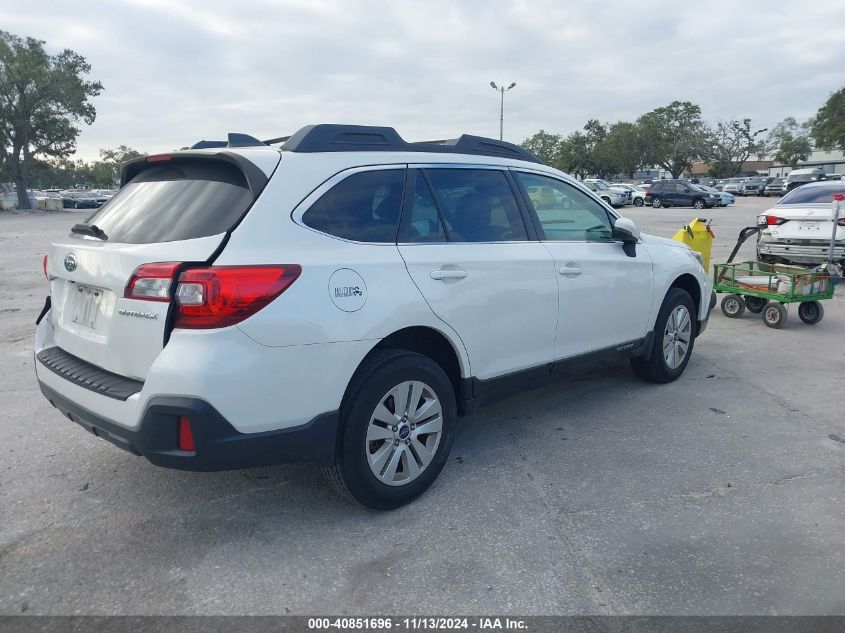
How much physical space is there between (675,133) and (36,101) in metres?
64.2

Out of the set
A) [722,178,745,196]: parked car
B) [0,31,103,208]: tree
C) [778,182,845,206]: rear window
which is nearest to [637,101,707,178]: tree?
[722,178,745,196]: parked car

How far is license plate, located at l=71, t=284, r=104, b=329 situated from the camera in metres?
3.10

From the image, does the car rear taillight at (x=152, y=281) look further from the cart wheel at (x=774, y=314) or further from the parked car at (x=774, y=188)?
the parked car at (x=774, y=188)

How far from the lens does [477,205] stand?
12.8ft

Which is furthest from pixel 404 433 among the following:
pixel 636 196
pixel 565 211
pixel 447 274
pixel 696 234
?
pixel 636 196

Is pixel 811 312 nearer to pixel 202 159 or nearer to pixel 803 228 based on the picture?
pixel 803 228

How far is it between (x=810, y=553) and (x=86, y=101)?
51265 millimetres

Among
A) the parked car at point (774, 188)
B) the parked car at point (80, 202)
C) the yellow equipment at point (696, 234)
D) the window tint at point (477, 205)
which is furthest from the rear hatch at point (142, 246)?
the parked car at point (80, 202)

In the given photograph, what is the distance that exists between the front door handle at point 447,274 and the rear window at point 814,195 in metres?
8.95

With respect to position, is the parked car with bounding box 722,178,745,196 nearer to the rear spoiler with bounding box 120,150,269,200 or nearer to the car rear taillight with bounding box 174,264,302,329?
the rear spoiler with bounding box 120,150,269,200

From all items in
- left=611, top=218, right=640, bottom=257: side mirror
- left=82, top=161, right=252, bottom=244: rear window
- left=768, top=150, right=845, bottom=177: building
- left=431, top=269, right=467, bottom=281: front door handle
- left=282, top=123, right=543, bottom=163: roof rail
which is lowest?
left=431, top=269, right=467, bottom=281: front door handle

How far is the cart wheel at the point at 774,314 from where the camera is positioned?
750 cm

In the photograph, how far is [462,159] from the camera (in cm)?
390

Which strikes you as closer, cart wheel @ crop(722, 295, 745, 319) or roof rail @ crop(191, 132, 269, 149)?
roof rail @ crop(191, 132, 269, 149)
